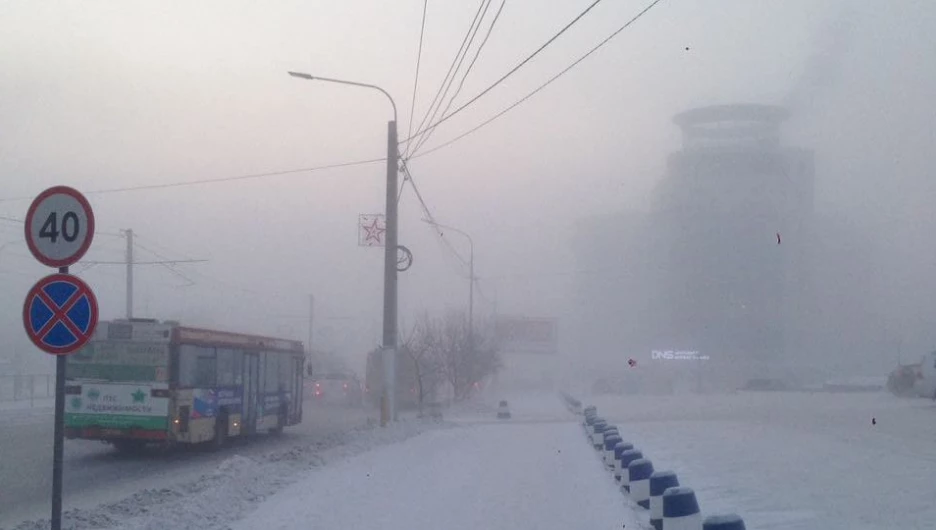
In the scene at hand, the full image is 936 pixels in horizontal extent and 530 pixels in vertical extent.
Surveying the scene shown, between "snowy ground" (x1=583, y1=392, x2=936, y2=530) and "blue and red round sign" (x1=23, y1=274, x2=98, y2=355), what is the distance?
838 centimetres

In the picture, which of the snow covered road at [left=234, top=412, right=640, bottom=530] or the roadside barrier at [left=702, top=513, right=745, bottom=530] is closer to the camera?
the roadside barrier at [left=702, top=513, right=745, bottom=530]

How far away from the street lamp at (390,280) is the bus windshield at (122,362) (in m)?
6.95

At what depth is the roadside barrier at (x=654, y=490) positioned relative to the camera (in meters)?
9.00

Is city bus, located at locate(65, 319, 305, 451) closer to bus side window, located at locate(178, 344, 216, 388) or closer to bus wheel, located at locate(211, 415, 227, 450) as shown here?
bus side window, located at locate(178, 344, 216, 388)

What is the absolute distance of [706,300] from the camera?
114812mm

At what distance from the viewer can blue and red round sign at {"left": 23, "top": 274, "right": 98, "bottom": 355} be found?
867 cm

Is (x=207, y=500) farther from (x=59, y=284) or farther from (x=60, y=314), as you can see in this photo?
(x=59, y=284)

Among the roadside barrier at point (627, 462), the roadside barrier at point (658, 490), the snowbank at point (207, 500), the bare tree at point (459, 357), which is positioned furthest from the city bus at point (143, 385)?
the bare tree at point (459, 357)

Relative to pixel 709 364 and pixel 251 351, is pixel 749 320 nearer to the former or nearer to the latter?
pixel 709 364

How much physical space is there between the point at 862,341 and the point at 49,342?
362 ft

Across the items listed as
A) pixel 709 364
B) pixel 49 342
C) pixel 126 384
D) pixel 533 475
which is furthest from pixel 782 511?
pixel 709 364

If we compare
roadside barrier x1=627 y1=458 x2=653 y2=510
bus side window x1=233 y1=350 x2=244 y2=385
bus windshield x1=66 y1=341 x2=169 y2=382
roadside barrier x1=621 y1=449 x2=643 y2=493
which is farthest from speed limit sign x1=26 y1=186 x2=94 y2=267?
bus side window x1=233 y1=350 x2=244 y2=385

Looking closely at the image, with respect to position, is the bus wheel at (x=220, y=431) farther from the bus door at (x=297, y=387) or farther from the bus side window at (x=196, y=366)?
the bus door at (x=297, y=387)

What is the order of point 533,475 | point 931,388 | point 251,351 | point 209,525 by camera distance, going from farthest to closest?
point 931,388, point 251,351, point 533,475, point 209,525
